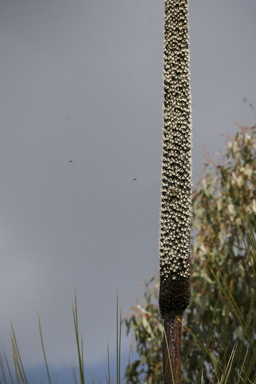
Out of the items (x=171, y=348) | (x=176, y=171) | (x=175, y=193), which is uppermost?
(x=176, y=171)

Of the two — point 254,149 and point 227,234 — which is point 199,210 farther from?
point 254,149

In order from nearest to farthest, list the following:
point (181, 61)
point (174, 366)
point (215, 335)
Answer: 1. point (174, 366)
2. point (181, 61)
3. point (215, 335)

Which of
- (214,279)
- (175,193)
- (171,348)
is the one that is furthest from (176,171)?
(214,279)

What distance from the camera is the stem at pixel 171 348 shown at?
239cm

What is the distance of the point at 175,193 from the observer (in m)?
2.48

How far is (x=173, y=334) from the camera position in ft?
8.08

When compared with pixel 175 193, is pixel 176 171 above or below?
above

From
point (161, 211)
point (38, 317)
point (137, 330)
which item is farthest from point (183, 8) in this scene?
point (137, 330)

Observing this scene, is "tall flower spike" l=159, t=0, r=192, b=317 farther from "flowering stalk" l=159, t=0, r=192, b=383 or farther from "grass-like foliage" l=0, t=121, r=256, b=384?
"grass-like foliage" l=0, t=121, r=256, b=384

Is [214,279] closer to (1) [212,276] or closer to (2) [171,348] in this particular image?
(1) [212,276]

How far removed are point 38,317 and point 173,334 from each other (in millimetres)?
783

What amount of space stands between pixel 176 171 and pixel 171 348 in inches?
39.2

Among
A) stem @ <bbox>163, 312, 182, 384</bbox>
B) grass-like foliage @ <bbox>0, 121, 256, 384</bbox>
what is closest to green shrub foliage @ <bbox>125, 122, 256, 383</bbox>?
grass-like foliage @ <bbox>0, 121, 256, 384</bbox>

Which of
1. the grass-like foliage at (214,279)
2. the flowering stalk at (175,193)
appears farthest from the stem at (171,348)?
the grass-like foliage at (214,279)
